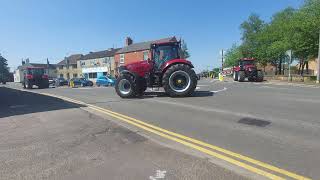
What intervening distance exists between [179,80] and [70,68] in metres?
90.5

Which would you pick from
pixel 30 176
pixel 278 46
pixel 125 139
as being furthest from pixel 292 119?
pixel 278 46

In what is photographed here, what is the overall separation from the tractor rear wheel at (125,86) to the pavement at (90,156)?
756cm

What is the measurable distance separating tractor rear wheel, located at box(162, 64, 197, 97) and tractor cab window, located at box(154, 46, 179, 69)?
994 mm

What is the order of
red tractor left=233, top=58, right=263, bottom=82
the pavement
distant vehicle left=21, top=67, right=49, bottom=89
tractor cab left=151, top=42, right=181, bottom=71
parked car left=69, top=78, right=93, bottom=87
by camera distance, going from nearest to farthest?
the pavement < tractor cab left=151, top=42, right=181, bottom=71 < red tractor left=233, top=58, right=263, bottom=82 < distant vehicle left=21, top=67, right=49, bottom=89 < parked car left=69, top=78, right=93, bottom=87

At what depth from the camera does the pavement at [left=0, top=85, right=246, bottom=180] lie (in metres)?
5.41

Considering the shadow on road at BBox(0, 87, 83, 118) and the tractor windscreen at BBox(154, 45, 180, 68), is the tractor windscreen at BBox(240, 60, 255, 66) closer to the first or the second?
the tractor windscreen at BBox(154, 45, 180, 68)

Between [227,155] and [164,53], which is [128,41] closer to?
[164,53]

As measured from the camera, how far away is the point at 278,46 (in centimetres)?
5588

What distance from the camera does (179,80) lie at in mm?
16828

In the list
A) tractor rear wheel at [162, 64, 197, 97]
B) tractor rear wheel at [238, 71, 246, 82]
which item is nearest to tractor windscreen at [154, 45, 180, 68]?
tractor rear wheel at [162, 64, 197, 97]

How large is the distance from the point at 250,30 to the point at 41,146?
3389 inches

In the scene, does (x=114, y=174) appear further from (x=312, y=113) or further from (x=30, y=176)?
(x=312, y=113)

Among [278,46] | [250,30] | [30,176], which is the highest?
[250,30]

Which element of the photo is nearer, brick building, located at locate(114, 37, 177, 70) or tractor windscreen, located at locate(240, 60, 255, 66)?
tractor windscreen, located at locate(240, 60, 255, 66)
